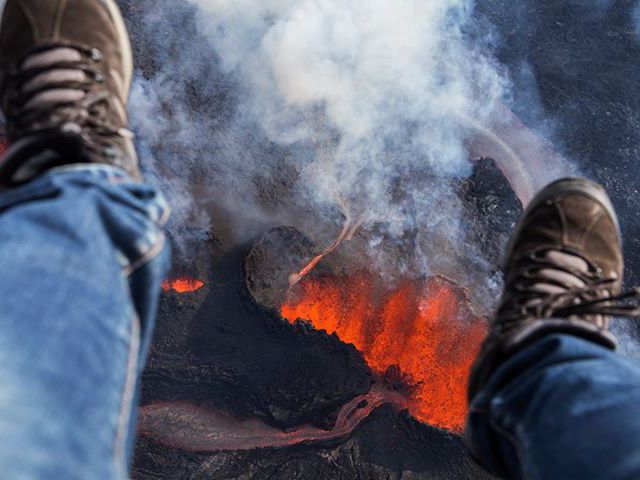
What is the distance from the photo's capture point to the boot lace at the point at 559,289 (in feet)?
6.89

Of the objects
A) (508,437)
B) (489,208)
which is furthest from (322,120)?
(508,437)

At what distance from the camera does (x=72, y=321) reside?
4.52 ft

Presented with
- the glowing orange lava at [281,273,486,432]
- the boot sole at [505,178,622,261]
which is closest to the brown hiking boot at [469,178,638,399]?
the boot sole at [505,178,622,261]

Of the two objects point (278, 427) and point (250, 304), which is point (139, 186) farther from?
point (278, 427)

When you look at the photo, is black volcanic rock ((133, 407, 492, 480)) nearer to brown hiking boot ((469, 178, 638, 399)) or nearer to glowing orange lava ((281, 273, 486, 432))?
glowing orange lava ((281, 273, 486, 432))

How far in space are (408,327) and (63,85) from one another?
2502mm

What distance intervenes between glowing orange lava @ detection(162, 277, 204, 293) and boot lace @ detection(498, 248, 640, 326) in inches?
76.3

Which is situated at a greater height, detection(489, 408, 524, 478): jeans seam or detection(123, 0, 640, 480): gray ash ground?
detection(489, 408, 524, 478): jeans seam

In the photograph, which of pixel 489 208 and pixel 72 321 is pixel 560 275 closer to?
pixel 72 321

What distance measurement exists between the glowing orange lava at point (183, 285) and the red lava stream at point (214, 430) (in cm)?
67

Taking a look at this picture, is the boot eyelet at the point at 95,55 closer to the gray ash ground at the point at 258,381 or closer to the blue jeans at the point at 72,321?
the blue jeans at the point at 72,321

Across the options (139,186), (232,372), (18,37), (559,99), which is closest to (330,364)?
(232,372)

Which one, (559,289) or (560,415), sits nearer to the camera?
(560,415)

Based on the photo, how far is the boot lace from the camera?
6.89 feet
